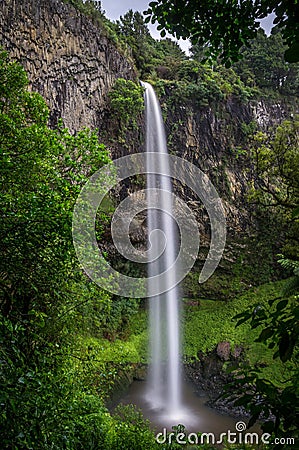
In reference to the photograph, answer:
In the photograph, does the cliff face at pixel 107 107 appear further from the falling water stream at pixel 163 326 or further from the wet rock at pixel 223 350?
the wet rock at pixel 223 350

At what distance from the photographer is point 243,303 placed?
43.8 ft

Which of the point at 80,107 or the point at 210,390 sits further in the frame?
the point at 80,107

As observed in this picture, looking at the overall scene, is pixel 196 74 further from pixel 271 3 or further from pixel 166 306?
pixel 271 3

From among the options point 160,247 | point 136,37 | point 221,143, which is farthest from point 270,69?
point 160,247

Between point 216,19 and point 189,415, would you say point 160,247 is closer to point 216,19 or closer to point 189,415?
point 189,415

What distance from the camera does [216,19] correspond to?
78.6 inches

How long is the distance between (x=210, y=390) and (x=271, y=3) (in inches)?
410

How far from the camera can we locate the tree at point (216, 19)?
6.30 feet

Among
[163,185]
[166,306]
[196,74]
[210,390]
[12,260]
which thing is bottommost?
[12,260]

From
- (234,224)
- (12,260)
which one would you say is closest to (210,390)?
(234,224)

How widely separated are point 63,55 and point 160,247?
8209mm

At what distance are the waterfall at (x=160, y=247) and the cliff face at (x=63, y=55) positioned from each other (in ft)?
8.53

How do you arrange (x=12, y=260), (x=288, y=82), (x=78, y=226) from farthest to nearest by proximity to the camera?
(x=288, y=82) < (x=78, y=226) < (x=12, y=260)

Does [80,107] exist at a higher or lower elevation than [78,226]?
higher
